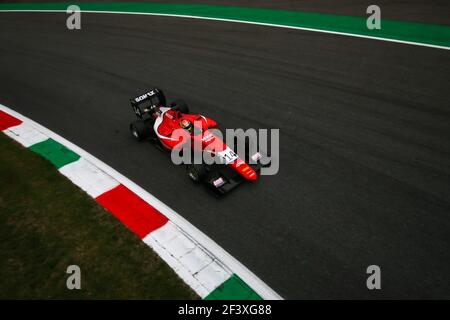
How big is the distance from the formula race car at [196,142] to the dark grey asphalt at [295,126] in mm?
278

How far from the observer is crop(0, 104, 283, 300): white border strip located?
474 centimetres

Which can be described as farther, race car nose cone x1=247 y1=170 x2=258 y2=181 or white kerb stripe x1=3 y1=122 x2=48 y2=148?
white kerb stripe x1=3 y1=122 x2=48 y2=148

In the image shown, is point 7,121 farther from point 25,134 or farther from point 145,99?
point 145,99

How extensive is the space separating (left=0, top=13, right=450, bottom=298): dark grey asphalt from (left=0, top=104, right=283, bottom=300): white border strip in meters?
0.13

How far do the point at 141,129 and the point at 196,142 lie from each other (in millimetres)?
1619

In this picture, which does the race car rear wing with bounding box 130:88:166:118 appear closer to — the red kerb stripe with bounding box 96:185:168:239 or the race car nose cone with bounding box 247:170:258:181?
the red kerb stripe with bounding box 96:185:168:239

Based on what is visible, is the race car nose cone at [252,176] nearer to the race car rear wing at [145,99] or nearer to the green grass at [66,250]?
the green grass at [66,250]

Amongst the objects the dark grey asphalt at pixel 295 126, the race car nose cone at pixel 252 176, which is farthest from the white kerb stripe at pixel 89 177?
the race car nose cone at pixel 252 176

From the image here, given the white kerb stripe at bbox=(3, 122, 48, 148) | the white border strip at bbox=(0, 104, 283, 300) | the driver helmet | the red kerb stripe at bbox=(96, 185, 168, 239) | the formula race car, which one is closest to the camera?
the white border strip at bbox=(0, 104, 283, 300)

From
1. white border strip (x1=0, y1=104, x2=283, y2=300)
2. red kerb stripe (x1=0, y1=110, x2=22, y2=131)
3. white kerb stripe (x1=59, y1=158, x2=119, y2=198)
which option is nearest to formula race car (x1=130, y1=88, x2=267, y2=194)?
white border strip (x1=0, y1=104, x2=283, y2=300)

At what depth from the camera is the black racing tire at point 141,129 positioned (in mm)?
7699

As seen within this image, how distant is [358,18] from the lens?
11977mm
